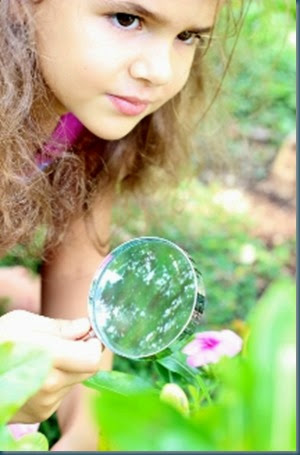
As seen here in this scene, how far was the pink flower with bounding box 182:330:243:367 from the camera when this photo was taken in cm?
133

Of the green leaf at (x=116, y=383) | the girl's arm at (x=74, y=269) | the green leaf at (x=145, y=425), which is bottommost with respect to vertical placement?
the girl's arm at (x=74, y=269)

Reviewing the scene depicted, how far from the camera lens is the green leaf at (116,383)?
111 cm

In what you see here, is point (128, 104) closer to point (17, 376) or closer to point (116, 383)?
point (116, 383)

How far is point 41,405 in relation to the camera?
4.02 feet

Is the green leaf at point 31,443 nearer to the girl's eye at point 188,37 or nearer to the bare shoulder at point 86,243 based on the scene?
the girl's eye at point 188,37

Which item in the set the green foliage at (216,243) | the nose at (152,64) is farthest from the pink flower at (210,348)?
the green foliage at (216,243)

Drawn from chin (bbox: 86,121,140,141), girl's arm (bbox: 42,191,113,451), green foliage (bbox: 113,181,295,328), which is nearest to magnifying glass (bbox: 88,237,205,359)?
chin (bbox: 86,121,140,141)

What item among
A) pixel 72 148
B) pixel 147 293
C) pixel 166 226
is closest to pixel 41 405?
pixel 147 293

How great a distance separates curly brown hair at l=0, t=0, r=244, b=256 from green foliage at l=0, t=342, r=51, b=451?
122 centimetres

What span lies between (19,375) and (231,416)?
22 centimetres

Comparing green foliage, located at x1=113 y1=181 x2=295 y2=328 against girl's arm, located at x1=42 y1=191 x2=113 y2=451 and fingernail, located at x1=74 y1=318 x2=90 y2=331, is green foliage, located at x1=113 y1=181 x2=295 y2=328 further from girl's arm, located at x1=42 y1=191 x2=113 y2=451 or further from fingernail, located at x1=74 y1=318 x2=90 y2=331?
fingernail, located at x1=74 y1=318 x2=90 y2=331

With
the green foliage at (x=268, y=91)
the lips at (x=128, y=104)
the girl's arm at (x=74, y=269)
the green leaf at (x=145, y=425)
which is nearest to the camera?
the green leaf at (x=145, y=425)

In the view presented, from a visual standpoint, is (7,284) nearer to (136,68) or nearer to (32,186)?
(32,186)

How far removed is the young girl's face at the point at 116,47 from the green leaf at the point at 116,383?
66cm
